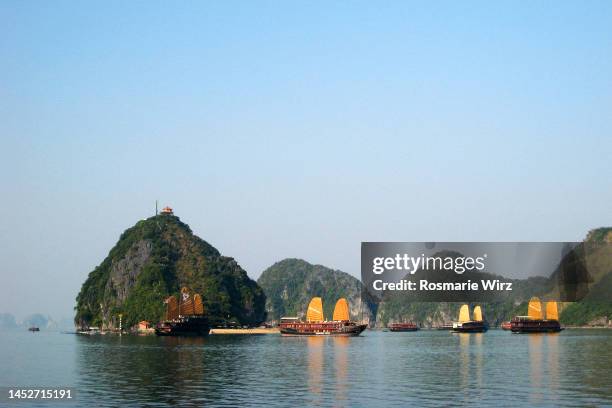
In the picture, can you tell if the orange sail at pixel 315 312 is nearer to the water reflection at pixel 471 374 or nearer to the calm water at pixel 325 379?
the calm water at pixel 325 379

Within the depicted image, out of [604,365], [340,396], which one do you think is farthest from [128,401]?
[604,365]

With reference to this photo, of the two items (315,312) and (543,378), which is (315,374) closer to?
(543,378)

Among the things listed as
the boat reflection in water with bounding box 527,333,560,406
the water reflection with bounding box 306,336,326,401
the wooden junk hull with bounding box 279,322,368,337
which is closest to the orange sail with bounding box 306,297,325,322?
the wooden junk hull with bounding box 279,322,368,337

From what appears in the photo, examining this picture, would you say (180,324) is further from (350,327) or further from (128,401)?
(128,401)

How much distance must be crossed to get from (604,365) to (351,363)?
2577cm

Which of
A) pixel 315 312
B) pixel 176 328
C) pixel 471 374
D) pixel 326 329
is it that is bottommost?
pixel 176 328

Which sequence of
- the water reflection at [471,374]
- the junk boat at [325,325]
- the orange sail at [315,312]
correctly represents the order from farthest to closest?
the orange sail at [315,312] < the junk boat at [325,325] < the water reflection at [471,374]

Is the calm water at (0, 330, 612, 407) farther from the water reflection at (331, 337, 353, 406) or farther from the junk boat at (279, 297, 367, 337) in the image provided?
the junk boat at (279, 297, 367, 337)

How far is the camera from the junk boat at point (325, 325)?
18225 cm

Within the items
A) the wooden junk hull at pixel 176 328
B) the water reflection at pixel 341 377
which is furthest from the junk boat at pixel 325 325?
the water reflection at pixel 341 377

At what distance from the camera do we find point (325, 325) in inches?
7210

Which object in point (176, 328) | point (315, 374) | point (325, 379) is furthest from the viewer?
point (176, 328)

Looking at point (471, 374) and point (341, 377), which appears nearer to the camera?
point (341, 377)

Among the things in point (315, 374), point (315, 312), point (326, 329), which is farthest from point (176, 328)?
point (315, 374)
